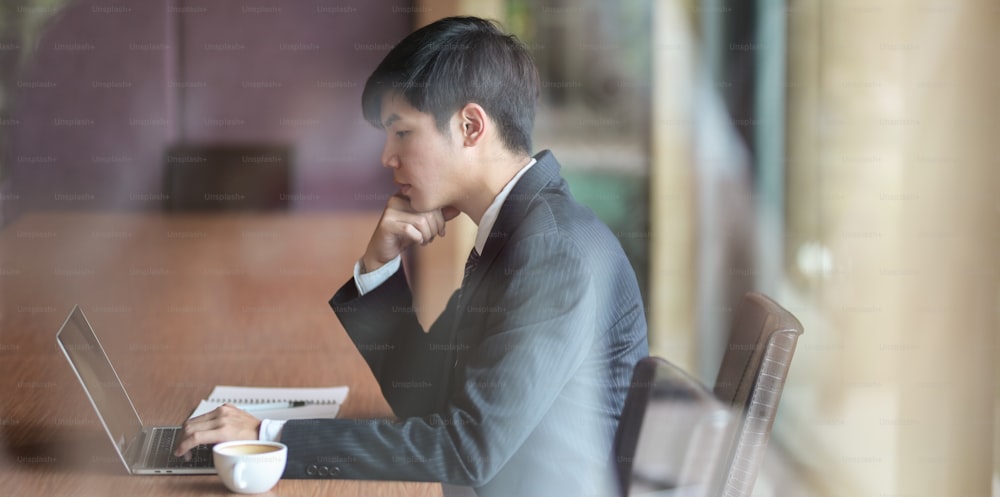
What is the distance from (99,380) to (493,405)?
0.39 m

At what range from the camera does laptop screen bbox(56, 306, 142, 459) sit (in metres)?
0.87

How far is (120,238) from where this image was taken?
252cm

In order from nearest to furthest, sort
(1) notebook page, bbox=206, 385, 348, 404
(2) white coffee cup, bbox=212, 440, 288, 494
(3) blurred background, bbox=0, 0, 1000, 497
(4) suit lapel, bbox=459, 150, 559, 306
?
(2) white coffee cup, bbox=212, 440, 288, 494
(4) suit lapel, bbox=459, 150, 559, 306
(1) notebook page, bbox=206, 385, 348, 404
(3) blurred background, bbox=0, 0, 1000, 497

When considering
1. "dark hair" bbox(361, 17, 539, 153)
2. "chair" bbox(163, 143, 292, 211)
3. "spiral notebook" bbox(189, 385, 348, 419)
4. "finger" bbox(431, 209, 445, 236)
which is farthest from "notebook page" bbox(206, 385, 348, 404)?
"chair" bbox(163, 143, 292, 211)

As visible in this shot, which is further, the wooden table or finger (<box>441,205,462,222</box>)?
finger (<box>441,205,462,222</box>)

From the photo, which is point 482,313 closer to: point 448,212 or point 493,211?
point 493,211

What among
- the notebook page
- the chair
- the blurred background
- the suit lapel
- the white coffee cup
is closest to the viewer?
the white coffee cup

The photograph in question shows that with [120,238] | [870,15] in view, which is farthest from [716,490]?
[120,238]

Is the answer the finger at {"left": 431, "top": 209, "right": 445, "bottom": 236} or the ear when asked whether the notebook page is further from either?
the ear

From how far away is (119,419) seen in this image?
94cm

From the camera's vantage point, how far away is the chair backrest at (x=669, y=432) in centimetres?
84

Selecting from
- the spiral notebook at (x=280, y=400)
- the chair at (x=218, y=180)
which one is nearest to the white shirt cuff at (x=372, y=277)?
the spiral notebook at (x=280, y=400)

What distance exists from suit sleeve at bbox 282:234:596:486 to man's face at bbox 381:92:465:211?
23 cm

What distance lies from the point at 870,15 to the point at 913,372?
24.8 inches
